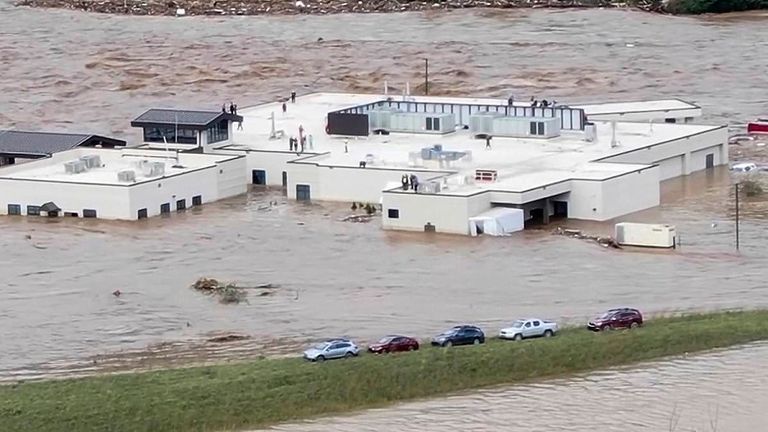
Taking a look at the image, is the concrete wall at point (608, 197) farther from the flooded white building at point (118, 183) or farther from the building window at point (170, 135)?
the building window at point (170, 135)

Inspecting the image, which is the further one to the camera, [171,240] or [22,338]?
[171,240]

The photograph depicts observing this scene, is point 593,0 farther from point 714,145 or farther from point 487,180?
point 487,180

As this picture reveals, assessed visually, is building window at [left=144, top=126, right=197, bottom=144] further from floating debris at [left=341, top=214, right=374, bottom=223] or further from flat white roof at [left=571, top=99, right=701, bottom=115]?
flat white roof at [left=571, top=99, right=701, bottom=115]

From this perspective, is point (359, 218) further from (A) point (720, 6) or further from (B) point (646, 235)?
(A) point (720, 6)

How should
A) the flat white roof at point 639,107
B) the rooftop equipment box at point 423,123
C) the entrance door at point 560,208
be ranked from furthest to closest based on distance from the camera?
1. the flat white roof at point 639,107
2. the rooftop equipment box at point 423,123
3. the entrance door at point 560,208

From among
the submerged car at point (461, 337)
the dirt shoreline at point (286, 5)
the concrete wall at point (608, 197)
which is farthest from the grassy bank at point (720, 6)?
the submerged car at point (461, 337)

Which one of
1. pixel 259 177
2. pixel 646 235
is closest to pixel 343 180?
pixel 259 177

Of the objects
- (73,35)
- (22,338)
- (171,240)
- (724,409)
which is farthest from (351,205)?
(73,35)
